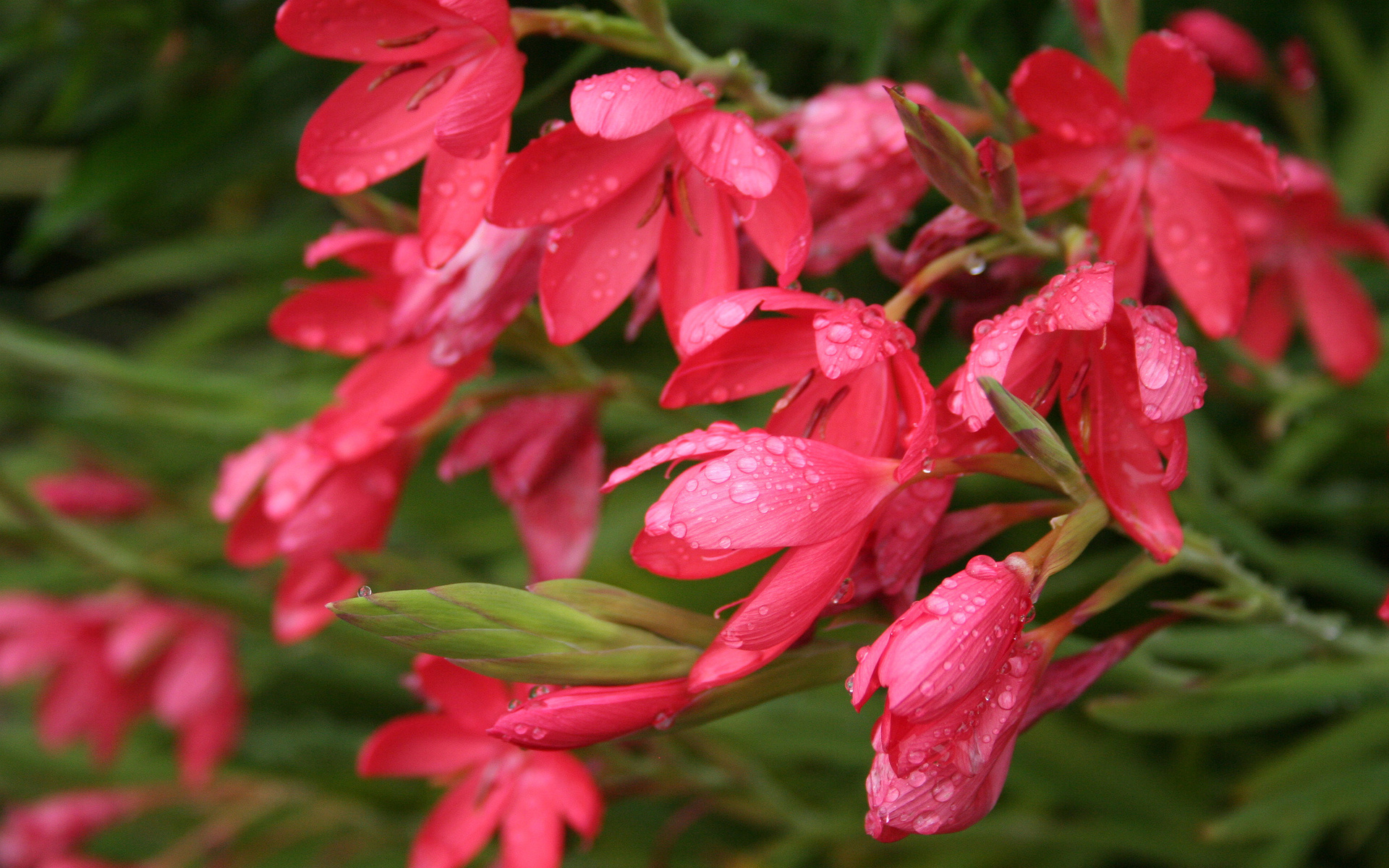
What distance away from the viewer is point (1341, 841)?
3.49 ft

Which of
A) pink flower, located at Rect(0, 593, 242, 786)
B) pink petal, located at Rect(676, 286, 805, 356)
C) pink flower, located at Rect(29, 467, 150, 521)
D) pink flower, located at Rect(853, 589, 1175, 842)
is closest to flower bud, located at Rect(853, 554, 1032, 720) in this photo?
pink flower, located at Rect(853, 589, 1175, 842)

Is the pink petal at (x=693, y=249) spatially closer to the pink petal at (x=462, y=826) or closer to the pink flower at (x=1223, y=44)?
the pink petal at (x=462, y=826)

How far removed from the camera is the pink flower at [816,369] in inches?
15.3

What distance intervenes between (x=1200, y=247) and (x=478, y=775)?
486 millimetres

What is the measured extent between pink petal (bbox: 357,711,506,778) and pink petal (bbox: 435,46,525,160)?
1.04 feet

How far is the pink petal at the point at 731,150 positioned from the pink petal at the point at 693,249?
0.14 ft

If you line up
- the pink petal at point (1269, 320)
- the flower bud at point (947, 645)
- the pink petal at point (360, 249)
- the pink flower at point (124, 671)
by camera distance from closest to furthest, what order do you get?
the flower bud at point (947, 645) → the pink petal at point (360, 249) → the pink petal at point (1269, 320) → the pink flower at point (124, 671)

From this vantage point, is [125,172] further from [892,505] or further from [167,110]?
[892,505]

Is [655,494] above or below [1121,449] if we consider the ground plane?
below

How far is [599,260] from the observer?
50cm

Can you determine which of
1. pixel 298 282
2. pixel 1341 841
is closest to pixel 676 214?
pixel 298 282

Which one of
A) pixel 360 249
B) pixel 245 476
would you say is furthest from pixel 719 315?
pixel 245 476

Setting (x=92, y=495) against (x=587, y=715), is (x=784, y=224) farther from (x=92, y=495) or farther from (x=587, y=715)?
(x=92, y=495)

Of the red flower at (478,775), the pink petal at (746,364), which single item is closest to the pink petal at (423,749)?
the red flower at (478,775)
